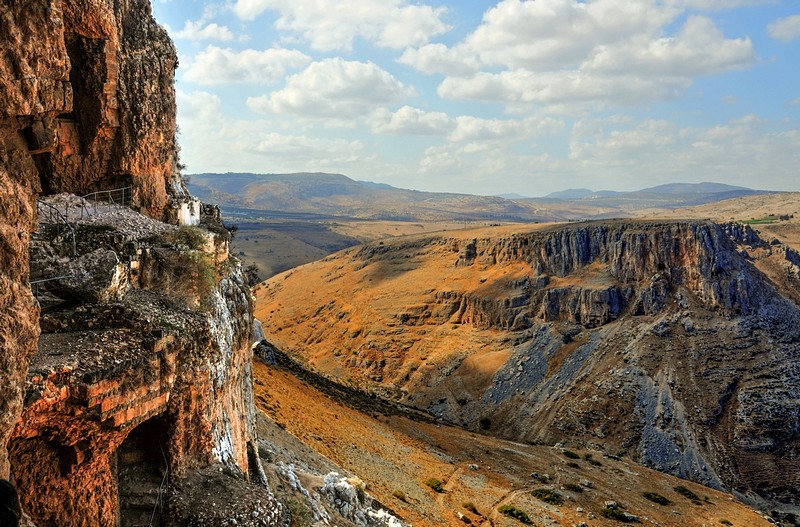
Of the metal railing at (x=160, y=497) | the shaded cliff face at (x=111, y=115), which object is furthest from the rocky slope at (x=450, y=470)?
the shaded cliff face at (x=111, y=115)

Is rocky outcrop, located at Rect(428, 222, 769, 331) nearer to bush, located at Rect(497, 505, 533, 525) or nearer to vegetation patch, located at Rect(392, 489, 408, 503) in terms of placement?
bush, located at Rect(497, 505, 533, 525)

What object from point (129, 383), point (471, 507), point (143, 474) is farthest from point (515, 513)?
point (129, 383)

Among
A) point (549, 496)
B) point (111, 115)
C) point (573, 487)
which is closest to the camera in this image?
point (111, 115)

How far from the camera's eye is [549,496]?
115 feet

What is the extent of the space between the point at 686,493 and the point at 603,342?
2142 centimetres

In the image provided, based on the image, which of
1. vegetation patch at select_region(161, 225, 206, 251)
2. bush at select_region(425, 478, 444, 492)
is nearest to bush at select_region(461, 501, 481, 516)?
bush at select_region(425, 478, 444, 492)

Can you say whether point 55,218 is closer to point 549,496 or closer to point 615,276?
point 549,496

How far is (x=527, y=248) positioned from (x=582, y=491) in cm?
4197

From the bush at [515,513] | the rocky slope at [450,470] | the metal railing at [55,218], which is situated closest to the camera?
the metal railing at [55,218]

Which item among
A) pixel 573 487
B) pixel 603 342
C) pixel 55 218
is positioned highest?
pixel 55 218

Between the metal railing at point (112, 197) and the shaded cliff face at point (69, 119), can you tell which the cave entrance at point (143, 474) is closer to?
the shaded cliff face at point (69, 119)

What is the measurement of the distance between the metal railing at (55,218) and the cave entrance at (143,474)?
14.0ft

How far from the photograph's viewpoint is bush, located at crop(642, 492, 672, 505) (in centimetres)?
3723

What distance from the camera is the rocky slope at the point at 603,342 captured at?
48500 millimetres
